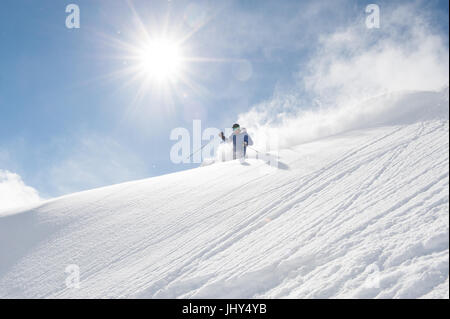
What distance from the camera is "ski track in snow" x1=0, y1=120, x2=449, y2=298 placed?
1.75 meters

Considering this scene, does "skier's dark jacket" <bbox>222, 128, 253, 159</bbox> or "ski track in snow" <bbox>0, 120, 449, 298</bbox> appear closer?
"ski track in snow" <bbox>0, 120, 449, 298</bbox>

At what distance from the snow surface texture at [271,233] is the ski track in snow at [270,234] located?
0.01m

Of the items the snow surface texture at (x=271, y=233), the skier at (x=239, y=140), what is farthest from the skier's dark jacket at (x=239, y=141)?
the snow surface texture at (x=271, y=233)

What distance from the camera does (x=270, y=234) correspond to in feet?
8.49

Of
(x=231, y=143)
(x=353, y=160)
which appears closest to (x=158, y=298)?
(x=353, y=160)

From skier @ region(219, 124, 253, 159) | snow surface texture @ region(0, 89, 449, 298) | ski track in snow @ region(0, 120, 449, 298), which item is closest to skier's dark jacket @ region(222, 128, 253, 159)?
skier @ region(219, 124, 253, 159)

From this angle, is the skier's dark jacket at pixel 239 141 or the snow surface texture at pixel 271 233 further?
the skier's dark jacket at pixel 239 141

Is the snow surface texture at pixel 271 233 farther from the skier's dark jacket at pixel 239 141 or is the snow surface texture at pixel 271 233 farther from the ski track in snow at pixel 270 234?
the skier's dark jacket at pixel 239 141

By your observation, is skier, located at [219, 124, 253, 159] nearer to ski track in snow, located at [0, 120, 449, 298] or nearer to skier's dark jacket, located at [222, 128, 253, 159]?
skier's dark jacket, located at [222, 128, 253, 159]

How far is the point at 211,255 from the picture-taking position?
2.52m

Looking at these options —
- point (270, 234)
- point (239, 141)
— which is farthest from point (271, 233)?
point (239, 141)

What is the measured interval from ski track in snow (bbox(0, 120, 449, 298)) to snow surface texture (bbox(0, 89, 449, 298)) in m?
0.01

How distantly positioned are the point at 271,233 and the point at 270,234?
0.07 feet

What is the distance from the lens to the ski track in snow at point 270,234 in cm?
175
